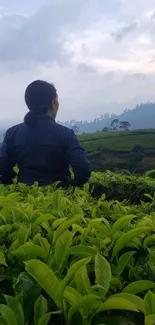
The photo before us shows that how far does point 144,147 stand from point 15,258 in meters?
48.0

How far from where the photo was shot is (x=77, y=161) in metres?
3.35

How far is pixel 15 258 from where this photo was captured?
3.76 ft

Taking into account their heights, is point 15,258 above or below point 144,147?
above

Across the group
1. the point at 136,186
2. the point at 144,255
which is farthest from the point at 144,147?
the point at 144,255

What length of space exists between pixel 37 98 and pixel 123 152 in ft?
142

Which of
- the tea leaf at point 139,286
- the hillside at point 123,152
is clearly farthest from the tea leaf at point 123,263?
the hillside at point 123,152

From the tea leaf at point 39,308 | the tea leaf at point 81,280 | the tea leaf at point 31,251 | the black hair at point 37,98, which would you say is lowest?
the tea leaf at point 39,308

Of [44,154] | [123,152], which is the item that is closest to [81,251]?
[44,154]

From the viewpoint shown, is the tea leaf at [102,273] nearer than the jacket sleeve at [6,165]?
Yes

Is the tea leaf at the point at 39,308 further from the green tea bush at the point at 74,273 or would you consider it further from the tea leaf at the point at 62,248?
the tea leaf at the point at 62,248

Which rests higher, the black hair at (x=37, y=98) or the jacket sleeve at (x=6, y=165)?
the black hair at (x=37, y=98)

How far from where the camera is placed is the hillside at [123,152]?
42906 millimetres

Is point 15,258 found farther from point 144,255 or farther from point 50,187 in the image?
point 50,187

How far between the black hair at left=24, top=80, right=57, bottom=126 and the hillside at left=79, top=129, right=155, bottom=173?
35206mm
